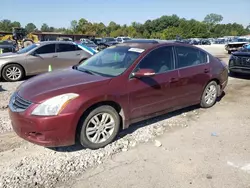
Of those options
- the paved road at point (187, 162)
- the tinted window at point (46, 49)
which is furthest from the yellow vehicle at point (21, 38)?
the paved road at point (187, 162)

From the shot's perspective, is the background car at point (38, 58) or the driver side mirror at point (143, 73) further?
the background car at point (38, 58)

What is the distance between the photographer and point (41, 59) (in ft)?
30.2

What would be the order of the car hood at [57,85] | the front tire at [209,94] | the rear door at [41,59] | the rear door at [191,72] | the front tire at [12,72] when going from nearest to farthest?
the car hood at [57,85] < the rear door at [191,72] < the front tire at [209,94] < the front tire at [12,72] < the rear door at [41,59]

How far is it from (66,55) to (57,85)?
21.8 ft

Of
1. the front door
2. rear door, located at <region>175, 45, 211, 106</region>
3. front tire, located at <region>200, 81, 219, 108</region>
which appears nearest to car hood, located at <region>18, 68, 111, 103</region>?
the front door

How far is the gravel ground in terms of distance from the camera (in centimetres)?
295

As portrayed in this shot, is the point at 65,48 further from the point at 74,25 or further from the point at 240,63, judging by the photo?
the point at 74,25

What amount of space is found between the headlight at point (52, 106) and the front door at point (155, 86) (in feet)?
3.60

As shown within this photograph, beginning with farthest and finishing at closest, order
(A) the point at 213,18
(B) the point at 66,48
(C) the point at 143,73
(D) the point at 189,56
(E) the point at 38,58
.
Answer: (A) the point at 213,18 → (B) the point at 66,48 → (E) the point at 38,58 → (D) the point at 189,56 → (C) the point at 143,73

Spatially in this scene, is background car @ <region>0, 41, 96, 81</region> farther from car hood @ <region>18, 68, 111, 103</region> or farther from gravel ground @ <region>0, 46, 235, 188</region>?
car hood @ <region>18, 68, 111, 103</region>

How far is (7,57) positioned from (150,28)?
115m

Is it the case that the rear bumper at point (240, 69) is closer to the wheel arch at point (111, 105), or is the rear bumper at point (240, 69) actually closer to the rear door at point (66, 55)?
the rear door at point (66, 55)

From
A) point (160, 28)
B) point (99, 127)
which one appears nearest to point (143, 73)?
point (99, 127)

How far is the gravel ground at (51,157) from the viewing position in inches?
116
